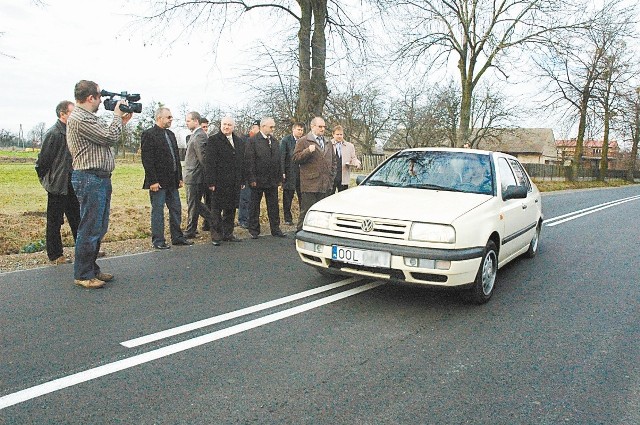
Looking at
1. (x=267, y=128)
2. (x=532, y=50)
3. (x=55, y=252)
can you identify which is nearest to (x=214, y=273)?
(x=55, y=252)

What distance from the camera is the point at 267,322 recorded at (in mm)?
4387

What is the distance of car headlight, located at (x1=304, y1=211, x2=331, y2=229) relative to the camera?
5.19 meters

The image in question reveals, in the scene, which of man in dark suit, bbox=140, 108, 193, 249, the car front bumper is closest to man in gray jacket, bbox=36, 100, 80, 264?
man in dark suit, bbox=140, 108, 193, 249

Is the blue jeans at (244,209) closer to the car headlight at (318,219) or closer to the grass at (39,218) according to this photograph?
the grass at (39,218)

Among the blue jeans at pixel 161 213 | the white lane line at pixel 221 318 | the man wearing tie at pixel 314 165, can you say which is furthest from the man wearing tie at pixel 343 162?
the white lane line at pixel 221 318

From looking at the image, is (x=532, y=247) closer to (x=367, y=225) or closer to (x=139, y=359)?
(x=367, y=225)

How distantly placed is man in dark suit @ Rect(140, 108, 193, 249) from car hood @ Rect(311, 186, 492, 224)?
303 centimetres

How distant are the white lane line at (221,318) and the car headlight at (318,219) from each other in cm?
71

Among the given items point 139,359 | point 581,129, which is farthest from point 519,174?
point 581,129

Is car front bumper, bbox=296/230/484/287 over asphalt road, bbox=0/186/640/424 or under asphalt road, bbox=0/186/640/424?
over

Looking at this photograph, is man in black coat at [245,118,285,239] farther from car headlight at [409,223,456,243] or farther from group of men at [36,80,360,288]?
car headlight at [409,223,456,243]

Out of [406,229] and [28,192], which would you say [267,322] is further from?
[28,192]

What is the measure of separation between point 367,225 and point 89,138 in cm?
297

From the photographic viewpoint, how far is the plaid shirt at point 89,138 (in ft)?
16.9
